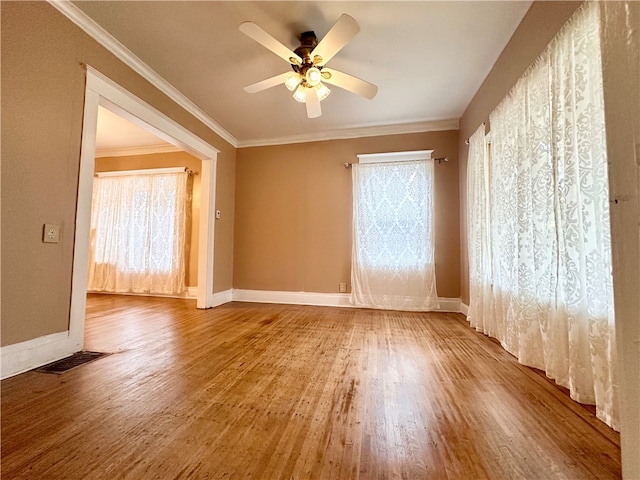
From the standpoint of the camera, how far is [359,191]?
3.62m

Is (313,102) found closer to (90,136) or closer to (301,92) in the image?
(301,92)

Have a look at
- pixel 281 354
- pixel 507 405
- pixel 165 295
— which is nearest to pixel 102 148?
pixel 165 295

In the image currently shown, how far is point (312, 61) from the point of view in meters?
1.99

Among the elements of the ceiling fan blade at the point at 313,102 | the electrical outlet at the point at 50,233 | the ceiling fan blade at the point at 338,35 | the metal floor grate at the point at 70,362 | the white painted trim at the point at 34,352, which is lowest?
the metal floor grate at the point at 70,362

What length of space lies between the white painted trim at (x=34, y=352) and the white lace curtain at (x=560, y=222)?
3169 millimetres

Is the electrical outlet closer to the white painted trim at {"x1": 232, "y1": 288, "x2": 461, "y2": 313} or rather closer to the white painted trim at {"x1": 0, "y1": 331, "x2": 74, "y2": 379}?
the white painted trim at {"x1": 0, "y1": 331, "x2": 74, "y2": 379}

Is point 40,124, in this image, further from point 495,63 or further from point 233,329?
point 495,63

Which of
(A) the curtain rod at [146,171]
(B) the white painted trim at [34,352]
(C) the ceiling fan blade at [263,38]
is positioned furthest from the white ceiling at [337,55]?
(B) the white painted trim at [34,352]

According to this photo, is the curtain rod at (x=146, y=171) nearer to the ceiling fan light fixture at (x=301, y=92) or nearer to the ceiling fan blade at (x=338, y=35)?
the ceiling fan light fixture at (x=301, y=92)

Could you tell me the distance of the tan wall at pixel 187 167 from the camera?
427 cm

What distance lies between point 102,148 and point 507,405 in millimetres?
6289

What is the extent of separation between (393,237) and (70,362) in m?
3.37

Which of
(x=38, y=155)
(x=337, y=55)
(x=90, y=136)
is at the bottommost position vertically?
(x=38, y=155)

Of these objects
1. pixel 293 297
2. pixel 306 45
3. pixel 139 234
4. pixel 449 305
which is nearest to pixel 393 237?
pixel 449 305
